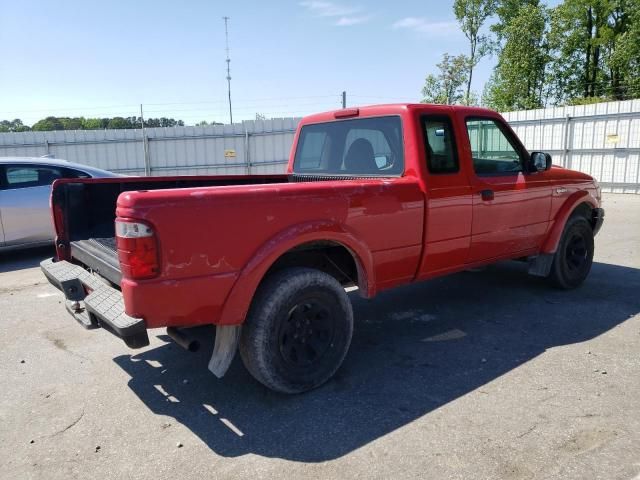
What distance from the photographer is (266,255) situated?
3.10 metres

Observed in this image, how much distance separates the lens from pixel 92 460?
2.80m

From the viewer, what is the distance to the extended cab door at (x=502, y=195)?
4.51 meters

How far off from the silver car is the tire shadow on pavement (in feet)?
15.2

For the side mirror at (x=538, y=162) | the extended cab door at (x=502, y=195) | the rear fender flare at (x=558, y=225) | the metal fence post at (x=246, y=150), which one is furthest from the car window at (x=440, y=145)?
the metal fence post at (x=246, y=150)

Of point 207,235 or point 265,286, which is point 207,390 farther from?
point 207,235

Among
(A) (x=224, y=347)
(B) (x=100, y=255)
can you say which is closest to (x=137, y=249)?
(A) (x=224, y=347)

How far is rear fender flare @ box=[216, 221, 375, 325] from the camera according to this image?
3.05 metres

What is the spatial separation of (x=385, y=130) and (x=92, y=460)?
3217 millimetres

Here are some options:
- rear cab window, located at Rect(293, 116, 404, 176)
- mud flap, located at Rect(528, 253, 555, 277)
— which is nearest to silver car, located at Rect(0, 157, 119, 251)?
rear cab window, located at Rect(293, 116, 404, 176)

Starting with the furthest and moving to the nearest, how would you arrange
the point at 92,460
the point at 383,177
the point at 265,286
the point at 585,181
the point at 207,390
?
the point at 585,181, the point at 383,177, the point at 207,390, the point at 265,286, the point at 92,460

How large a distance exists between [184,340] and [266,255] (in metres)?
0.74

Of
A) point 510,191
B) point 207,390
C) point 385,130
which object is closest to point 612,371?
point 510,191

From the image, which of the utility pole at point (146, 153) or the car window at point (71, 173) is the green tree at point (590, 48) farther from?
the car window at point (71, 173)

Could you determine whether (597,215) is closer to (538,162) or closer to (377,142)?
(538,162)
